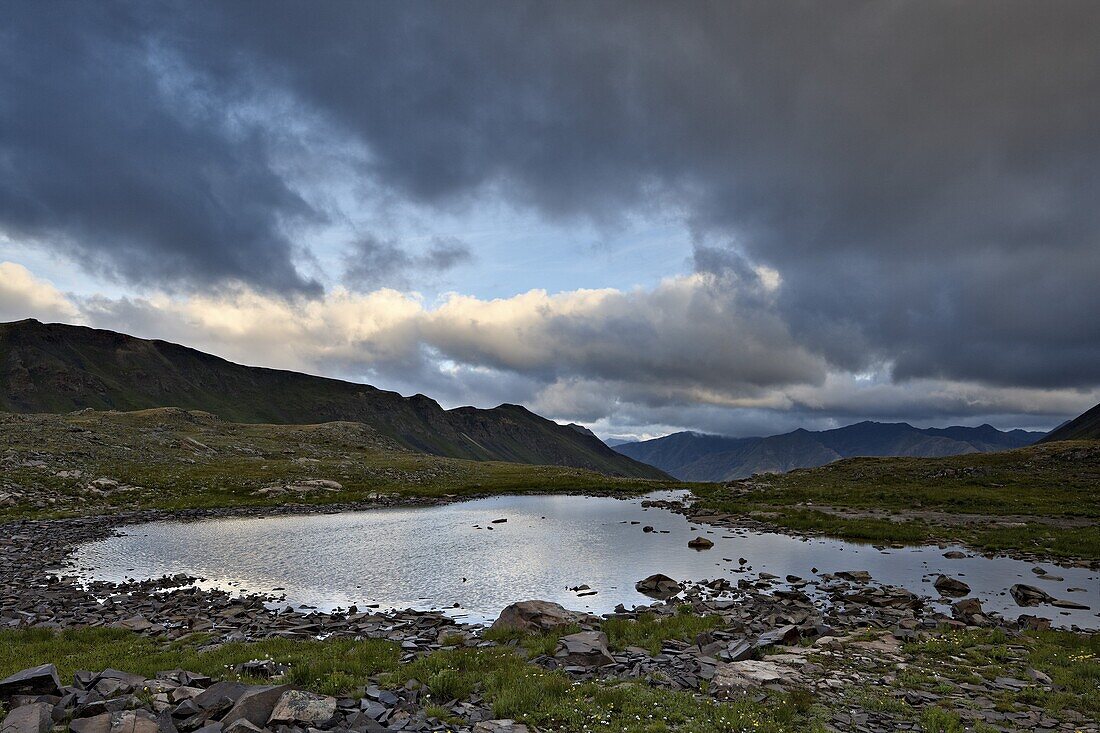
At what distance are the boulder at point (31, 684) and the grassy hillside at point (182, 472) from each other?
5812 cm

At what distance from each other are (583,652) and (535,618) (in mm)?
5504

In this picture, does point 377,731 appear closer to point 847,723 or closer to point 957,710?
point 847,723

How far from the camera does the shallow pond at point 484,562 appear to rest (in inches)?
1271

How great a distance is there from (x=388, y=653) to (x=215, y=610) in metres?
13.9

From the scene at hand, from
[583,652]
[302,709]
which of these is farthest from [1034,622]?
[302,709]

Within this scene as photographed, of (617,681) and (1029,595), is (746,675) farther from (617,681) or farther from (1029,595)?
(1029,595)

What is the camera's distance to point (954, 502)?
71.2m

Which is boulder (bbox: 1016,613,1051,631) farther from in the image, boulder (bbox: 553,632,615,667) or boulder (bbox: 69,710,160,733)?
boulder (bbox: 69,710,160,733)

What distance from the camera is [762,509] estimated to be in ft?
246

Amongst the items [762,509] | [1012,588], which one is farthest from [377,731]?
[762,509]

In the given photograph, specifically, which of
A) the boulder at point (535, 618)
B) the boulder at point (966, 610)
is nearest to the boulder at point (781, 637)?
the boulder at point (535, 618)

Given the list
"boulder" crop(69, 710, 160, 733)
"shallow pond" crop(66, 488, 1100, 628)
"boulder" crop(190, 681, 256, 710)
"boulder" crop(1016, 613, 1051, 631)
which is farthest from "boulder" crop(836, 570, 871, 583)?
"boulder" crop(69, 710, 160, 733)

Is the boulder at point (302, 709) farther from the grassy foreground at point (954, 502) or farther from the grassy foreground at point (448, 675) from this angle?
the grassy foreground at point (954, 502)

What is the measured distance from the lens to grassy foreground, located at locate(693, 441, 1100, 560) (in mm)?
49656
